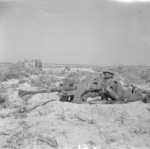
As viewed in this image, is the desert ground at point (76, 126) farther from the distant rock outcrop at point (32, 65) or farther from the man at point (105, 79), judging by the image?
the distant rock outcrop at point (32, 65)

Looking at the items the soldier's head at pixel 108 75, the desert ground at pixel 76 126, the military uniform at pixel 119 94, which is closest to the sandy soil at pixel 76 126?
the desert ground at pixel 76 126

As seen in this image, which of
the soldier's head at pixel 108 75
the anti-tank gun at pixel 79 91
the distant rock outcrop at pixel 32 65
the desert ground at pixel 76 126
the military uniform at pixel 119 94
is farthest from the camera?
the distant rock outcrop at pixel 32 65

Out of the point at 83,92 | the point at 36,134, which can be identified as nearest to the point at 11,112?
the point at 36,134

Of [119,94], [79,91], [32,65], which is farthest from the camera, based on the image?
[32,65]

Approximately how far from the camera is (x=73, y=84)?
7039 millimetres

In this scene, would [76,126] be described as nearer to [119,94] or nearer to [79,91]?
[79,91]

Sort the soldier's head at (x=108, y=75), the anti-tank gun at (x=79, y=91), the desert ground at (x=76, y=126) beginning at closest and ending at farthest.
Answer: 1. the desert ground at (x=76, y=126)
2. the anti-tank gun at (x=79, y=91)
3. the soldier's head at (x=108, y=75)

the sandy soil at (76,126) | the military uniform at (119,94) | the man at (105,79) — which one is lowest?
the sandy soil at (76,126)

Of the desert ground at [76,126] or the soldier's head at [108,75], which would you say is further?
the soldier's head at [108,75]

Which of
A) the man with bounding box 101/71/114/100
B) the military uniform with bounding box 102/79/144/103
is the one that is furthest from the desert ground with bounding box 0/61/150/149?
the man with bounding box 101/71/114/100

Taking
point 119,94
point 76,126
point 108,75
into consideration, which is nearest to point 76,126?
point 76,126

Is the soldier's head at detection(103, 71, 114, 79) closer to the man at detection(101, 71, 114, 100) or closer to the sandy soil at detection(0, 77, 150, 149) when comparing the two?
the man at detection(101, 71, 114, 100)

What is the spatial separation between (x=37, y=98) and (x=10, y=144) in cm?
452

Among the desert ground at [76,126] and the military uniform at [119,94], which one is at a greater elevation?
the military uniform at [119,94]
